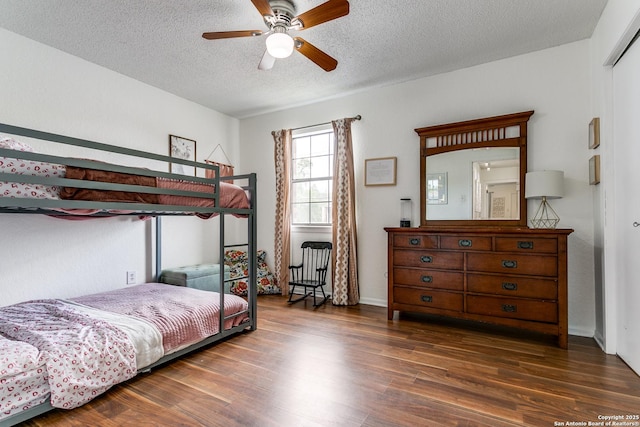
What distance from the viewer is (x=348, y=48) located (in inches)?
114

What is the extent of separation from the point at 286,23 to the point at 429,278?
8.16 feet

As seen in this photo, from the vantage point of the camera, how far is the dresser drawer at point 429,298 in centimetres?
289

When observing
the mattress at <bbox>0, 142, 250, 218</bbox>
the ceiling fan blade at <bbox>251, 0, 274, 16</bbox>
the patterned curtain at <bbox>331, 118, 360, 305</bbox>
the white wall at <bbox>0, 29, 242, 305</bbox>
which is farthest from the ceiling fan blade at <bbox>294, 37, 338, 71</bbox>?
the white wall at <bbox>0, 29, 242, 305</bbox>

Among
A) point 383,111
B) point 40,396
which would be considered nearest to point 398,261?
point 383,111

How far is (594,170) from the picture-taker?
2.60m

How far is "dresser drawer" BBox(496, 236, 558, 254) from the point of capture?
2516mm

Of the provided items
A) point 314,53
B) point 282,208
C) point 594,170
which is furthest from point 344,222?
point 594,170

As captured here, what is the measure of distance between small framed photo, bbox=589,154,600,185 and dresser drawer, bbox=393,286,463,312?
1.44 metres

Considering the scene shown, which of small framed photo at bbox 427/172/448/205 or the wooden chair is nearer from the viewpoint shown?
small framed photo at bbox 427/172/448/205

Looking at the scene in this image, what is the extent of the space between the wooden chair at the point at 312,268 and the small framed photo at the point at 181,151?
1806 millimetres

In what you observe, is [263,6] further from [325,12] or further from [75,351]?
[75,351]

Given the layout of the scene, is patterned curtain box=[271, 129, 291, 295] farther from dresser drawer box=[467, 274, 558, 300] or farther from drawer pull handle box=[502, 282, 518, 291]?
drawer pull handle box=[502, 282, 518, 291]

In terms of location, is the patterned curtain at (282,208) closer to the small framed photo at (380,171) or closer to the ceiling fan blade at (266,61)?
the small framed photo at (380,171)

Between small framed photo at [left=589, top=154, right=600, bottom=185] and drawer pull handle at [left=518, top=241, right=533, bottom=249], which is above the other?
small framed photo at [left=589, top=154, right=600, bottom=185]
